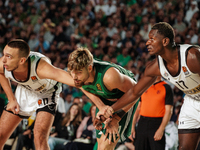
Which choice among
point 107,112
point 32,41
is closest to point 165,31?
point 107,112

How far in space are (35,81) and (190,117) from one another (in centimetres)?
217

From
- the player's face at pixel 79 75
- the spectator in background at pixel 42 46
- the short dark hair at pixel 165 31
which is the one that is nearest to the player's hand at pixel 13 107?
the player's face at pixel 79 75

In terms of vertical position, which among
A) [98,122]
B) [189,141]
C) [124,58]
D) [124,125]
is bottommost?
[189,141]

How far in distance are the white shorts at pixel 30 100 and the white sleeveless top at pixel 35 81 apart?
0.08 metres

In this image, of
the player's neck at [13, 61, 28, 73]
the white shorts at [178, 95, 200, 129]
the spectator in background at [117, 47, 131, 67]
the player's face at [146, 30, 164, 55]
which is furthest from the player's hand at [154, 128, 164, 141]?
the spectator in background at [117, 47, 131, 67]

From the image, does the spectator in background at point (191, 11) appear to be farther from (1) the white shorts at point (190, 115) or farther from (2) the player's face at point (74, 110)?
(1) the white shorts at point (190, 115)

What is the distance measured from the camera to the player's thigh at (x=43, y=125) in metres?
3.53

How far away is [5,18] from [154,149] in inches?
355

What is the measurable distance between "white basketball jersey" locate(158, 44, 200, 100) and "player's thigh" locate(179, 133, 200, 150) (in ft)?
1.76

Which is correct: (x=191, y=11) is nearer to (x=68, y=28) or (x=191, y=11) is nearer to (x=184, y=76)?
(x=68, y=28)

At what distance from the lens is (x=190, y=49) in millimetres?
2828

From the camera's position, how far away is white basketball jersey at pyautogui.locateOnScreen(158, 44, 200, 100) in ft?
9.43

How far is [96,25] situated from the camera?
10.1m

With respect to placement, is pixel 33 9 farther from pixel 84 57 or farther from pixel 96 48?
pixel 84 57
